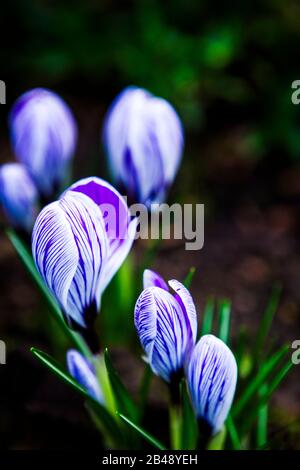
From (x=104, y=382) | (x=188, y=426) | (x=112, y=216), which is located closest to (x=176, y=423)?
(x=188, y=426)

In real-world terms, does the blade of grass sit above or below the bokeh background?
below

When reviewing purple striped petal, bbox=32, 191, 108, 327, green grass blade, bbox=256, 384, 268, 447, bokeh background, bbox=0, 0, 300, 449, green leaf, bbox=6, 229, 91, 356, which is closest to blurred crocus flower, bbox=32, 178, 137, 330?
purple striped petal, bbox=32, 191, 108, 327

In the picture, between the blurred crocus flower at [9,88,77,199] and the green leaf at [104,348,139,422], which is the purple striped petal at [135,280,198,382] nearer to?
the green leaf at [104,348,139,422]

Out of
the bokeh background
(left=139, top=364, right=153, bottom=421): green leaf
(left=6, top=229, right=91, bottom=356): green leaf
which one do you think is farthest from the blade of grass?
the bokeh background

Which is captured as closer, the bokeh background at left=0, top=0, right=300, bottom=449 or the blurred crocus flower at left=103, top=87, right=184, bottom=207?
the blurred crocus flower at left=103, top=87, right=184, bottom=207
